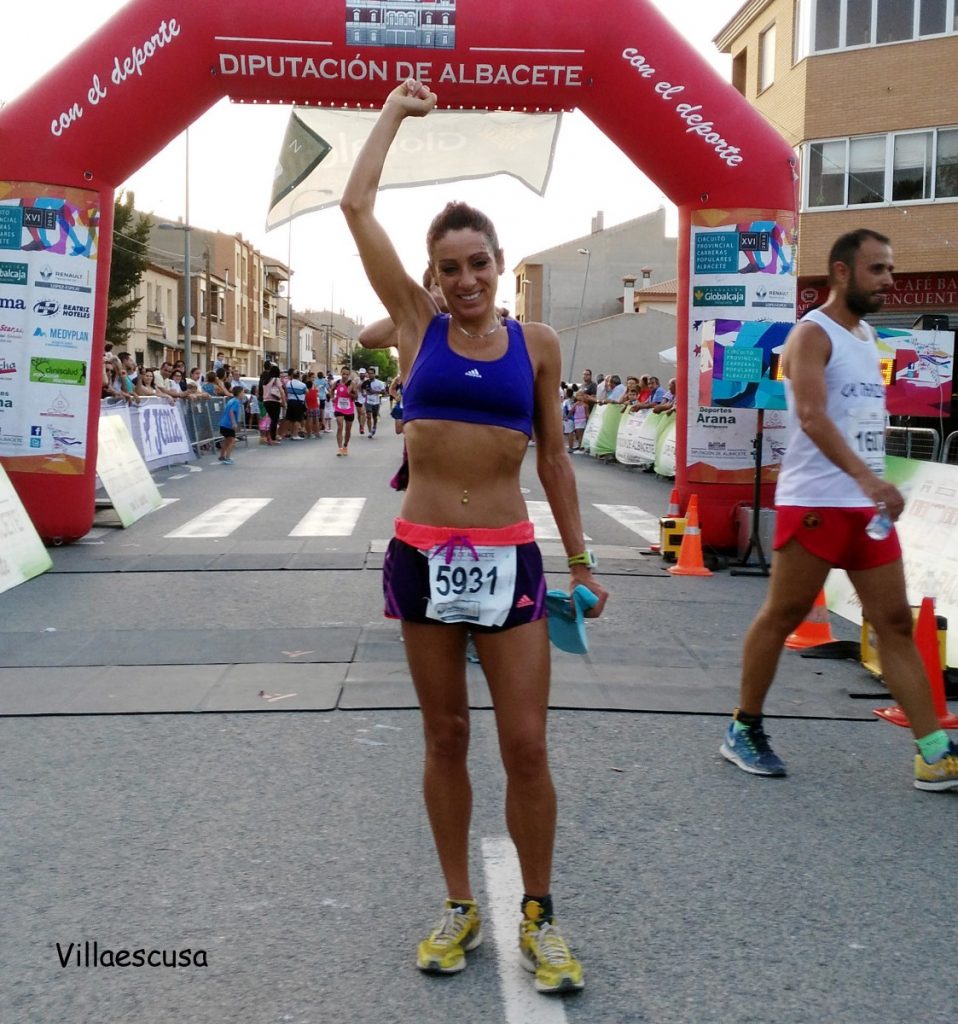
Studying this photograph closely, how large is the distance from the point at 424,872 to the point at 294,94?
8.31 m

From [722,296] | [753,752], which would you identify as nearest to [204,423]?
[722,296]

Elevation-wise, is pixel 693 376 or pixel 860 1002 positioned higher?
pixel 693 376

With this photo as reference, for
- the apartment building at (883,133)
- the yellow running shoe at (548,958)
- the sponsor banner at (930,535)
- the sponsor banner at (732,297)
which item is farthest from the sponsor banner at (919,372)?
the yellow running shoe at (548,958)

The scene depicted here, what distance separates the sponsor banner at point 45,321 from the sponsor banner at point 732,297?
17.1 ft

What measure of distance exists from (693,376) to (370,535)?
137 inches

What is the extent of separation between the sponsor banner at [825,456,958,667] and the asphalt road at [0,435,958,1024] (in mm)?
894

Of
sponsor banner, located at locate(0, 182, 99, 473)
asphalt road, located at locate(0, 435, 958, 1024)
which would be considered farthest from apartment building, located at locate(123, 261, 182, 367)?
asphalt road, located at locate(0, 435, 958, 1024)

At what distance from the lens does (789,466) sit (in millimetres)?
4750

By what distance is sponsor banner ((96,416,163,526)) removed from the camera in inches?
492

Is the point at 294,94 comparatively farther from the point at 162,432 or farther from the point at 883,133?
the point at 883,133

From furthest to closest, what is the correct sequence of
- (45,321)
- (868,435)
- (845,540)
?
1. (45,321)
2. (868,435)
3. (845,540)

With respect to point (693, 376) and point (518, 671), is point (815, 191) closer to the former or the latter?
point (693, 376)

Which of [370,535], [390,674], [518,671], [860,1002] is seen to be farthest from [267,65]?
[860,1002]

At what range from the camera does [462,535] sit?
307cm
